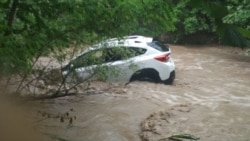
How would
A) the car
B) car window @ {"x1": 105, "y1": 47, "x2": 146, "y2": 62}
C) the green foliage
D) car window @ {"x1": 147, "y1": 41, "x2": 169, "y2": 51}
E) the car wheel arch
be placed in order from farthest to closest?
car window @ {"x1": 147, "y1": 41, "x2": 169, "y2": 51}
the car wheel arch
car window @ {"x1": 105, "y1": 47, "x2": 146, "y2": 62}
the car
the green foliage

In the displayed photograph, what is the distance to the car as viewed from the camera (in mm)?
8383

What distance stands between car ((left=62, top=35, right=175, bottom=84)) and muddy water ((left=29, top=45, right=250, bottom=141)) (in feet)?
1.17

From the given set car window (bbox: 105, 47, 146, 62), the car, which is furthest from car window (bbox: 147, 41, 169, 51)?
car window (bbox: 105, 47, 146, 62)

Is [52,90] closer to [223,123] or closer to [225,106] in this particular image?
[223,123]

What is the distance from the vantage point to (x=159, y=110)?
9180mm

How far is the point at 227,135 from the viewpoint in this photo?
725 centimetres

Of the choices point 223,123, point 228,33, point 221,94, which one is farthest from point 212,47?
point 228,33

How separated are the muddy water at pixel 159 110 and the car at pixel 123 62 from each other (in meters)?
0.36

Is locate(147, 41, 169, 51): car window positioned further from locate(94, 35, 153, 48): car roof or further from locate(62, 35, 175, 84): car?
locate(94, 35, 153, 48): car roof

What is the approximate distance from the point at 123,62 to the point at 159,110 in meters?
1.46

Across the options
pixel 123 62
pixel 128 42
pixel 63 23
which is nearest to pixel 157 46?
pixel 128 42

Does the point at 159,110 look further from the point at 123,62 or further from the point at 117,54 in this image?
the point at 117,54

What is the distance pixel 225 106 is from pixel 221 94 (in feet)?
4.88

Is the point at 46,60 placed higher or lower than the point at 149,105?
higher
